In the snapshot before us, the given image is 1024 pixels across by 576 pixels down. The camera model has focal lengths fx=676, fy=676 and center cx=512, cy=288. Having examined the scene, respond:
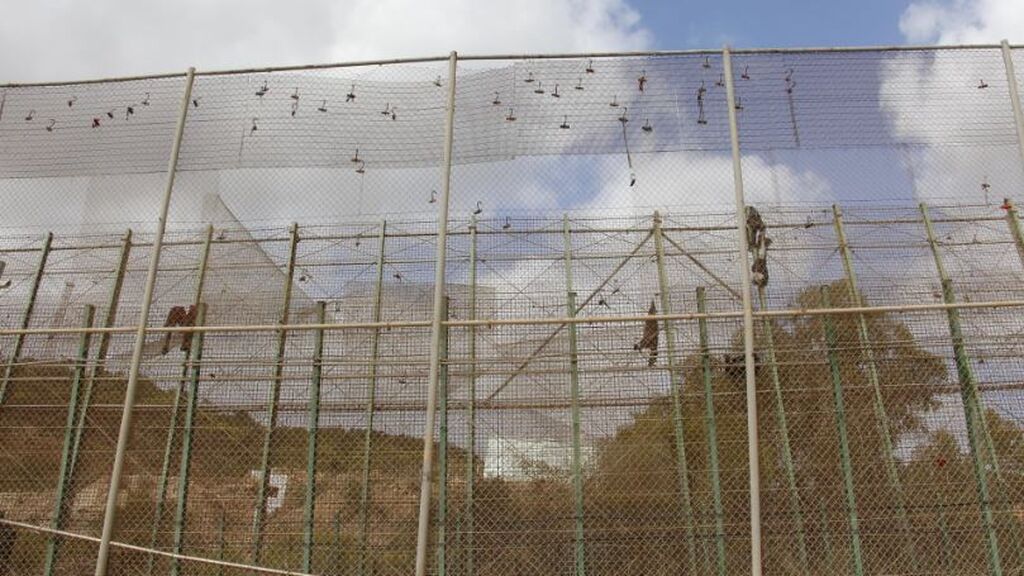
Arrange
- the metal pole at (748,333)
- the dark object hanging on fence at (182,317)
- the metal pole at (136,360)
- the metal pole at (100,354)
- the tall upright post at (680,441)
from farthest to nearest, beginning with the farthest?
the dark object hanging on fence at (182,317) < the metal pole at (100,354) < the tall upright post at (680,441) < the metal pole at (136,360) < the metal pole at (748,333)

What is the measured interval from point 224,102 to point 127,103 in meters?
0.83

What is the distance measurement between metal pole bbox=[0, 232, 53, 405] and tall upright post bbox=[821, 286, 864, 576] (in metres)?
7.44

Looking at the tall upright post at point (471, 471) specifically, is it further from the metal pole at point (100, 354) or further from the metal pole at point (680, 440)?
the metal pole at point (100, 354)

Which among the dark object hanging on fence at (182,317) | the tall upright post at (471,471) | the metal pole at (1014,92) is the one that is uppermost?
the metal pole at (1014,92)

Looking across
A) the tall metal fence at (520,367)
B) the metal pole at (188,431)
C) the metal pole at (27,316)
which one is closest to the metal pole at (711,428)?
the tall metal fence at (520,367)

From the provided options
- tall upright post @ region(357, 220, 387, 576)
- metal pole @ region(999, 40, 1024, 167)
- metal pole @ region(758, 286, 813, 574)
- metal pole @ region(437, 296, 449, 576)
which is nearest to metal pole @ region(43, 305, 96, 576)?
tall upright post @ region(357, 220, 387, 576)

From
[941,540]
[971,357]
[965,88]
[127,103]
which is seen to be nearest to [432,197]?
[127,103]

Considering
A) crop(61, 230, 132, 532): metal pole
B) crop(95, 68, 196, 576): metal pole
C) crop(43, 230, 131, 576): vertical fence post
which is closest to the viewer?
crop(95, 68, 196, 576): metal pole

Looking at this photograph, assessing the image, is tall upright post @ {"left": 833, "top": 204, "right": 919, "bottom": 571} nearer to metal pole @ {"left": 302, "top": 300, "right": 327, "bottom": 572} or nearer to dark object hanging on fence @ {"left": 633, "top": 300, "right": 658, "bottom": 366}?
dark object hanging on fence @ {"left": 633, "top": 300, "right": 658, "bottom": 366}

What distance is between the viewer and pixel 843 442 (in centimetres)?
643

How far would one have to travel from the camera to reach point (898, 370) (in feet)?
20.5

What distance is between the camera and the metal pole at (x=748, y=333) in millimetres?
4145

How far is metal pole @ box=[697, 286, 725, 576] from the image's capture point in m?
5.95

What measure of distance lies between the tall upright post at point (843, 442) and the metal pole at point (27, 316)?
24.4ft
